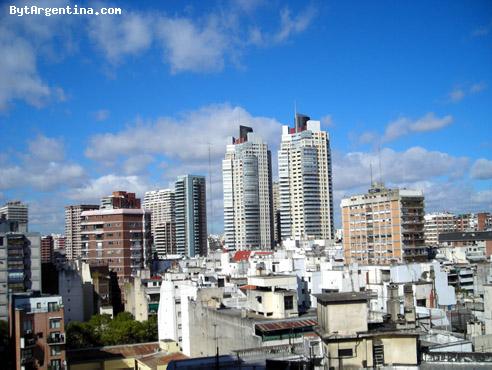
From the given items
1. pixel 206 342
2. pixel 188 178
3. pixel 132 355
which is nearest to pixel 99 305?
pixel 132 355

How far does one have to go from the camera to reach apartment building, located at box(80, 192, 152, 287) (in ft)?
235

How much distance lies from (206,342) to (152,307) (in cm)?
2063

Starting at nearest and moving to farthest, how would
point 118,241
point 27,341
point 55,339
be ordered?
point 27,341 → point 55,339 → point 118,241

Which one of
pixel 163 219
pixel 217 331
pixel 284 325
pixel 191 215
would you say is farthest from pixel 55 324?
pixel 163 219

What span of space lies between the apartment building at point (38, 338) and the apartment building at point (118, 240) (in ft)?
108

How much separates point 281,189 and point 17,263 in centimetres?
7284

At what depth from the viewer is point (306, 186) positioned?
392 ft

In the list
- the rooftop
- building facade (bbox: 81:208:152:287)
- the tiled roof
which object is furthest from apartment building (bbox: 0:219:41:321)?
the rooftop

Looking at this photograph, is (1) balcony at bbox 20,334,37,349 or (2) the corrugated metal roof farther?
(1) balcony at bbox 20,334,37,349

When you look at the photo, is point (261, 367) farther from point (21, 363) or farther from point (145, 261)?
point (145, 261)

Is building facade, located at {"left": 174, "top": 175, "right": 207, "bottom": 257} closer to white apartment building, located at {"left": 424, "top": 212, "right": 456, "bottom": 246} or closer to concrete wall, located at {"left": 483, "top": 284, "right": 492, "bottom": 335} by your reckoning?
white apartment building, located at {"left": 424, "top": 212, "right": 456, "bottom": 246}

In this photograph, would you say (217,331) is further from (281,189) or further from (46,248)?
(46,248)

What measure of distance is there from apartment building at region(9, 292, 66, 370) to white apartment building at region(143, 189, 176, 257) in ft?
317

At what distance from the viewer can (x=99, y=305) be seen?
61906 millimetres
